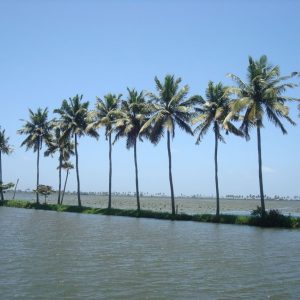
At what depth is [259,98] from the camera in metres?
35.9

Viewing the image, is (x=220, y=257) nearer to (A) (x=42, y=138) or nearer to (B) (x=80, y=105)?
(B) (x=80, y=105)

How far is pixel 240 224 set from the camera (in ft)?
118


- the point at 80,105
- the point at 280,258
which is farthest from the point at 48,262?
the point at 80,105

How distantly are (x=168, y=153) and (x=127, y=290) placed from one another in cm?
3271

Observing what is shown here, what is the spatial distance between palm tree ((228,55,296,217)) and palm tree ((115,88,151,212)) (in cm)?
1385

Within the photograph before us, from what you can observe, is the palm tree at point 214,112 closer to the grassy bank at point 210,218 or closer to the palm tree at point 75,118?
the grassy bank at point 210,218

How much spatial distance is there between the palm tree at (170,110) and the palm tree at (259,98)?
7.70 meters

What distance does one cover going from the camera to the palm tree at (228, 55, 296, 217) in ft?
115

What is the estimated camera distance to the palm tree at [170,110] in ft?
142

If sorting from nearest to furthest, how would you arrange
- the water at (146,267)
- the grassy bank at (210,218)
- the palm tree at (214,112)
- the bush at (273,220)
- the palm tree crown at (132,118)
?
the water at (146,267), the bush at (273,220), the grassy bank at (210,218), the palm tree at (214,112), the palm tree crown at (132,118)

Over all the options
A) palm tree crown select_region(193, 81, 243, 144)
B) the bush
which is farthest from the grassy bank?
palm tree crown select_region(193, 81, 243, 144)

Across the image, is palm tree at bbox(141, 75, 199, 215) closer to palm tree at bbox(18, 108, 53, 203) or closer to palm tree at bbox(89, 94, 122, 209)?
→ palm tree at bbox(89, 94, 122, 209)

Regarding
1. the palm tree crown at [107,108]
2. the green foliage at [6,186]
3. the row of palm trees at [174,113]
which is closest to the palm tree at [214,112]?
the row of palm trees at [174,113]

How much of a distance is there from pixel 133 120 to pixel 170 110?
6.36 meters
